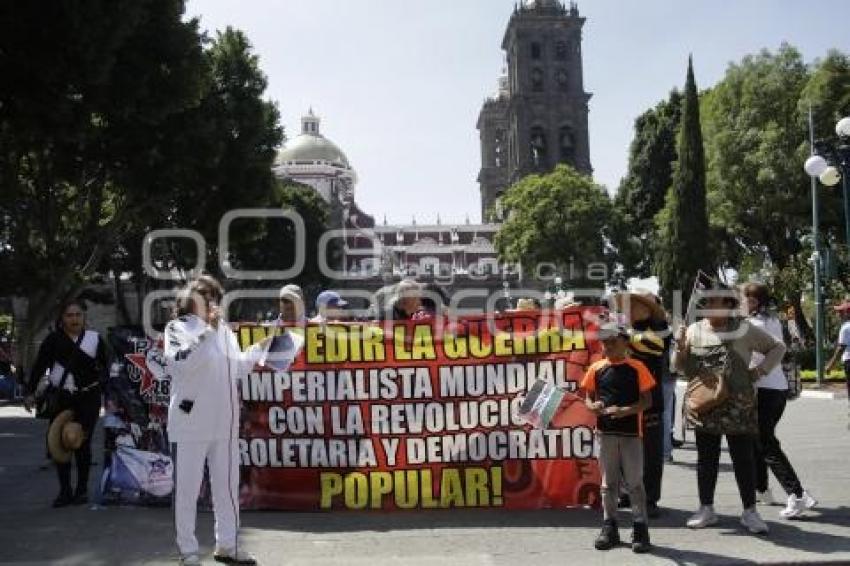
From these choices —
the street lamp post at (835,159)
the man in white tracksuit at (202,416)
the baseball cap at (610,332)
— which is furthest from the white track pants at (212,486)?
the street lamp post at (835,159)

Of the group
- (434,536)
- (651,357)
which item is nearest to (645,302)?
(651,357)

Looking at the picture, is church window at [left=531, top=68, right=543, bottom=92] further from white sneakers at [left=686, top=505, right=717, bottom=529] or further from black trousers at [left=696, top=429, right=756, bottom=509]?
white sneakers at [left=686, top=505, right=717, bottom=529]

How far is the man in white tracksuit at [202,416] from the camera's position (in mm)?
5672

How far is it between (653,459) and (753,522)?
→ 100 cm

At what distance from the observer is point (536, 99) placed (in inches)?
3349

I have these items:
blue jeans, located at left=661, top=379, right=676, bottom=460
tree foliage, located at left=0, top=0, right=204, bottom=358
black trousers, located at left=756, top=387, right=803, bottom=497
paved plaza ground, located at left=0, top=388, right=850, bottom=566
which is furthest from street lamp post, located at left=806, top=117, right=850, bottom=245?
tree foliage, located at left=0, top=0, right=204, bottom=358

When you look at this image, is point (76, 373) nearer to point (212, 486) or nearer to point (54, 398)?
point (54, 398)

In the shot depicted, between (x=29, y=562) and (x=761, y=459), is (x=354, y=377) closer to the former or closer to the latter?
(x=29, y=562)

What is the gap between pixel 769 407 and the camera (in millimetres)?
7207

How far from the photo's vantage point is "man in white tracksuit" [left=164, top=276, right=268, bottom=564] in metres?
5.67

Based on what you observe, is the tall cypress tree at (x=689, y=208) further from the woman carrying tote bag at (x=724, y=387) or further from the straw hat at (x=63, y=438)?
the straw hat at (x=63, y=438)

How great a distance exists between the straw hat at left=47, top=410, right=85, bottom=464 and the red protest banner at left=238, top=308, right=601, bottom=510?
1.50 m

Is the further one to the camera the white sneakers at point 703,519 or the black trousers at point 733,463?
the white sneakers at point 703,519

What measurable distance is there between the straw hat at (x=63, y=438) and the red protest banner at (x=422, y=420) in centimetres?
150
